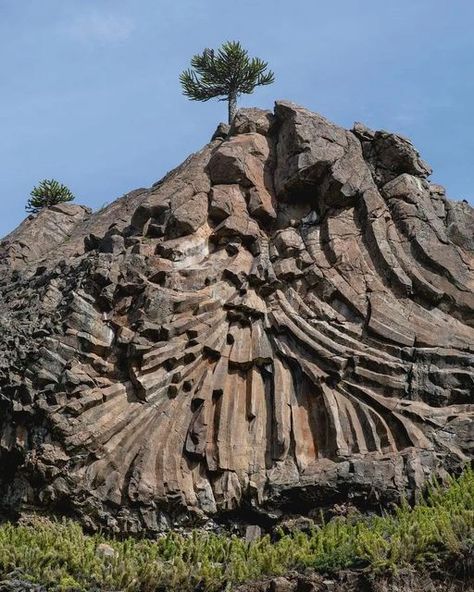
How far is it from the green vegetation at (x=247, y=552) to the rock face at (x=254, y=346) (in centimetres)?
95

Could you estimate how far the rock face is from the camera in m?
18.4

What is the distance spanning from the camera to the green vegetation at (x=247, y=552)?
51.0 ft

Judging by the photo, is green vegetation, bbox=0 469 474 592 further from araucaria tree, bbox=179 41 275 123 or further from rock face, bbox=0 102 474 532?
araucaria tree, bbox=179 41 275 123

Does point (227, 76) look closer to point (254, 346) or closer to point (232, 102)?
point (232, 102)

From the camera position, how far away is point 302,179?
2264 centimetres

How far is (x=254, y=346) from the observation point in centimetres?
2019

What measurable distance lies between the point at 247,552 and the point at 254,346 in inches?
181

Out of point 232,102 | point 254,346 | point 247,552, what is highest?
point 232,102

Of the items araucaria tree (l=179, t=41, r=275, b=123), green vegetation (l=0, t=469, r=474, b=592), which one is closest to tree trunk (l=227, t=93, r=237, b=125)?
araucaria tree (l=179, t=41, r=275, b=123)

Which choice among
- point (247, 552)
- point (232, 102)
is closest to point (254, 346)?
point (247, 552)

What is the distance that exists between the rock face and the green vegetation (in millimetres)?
952

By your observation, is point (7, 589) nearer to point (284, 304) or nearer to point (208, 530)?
point (208, 530)

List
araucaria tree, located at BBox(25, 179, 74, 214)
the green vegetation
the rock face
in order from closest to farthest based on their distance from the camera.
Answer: the green vegetation, the rock face, araucaria tree, located at BBox(25, 179, 74, 214)

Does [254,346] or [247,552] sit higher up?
[254,346]
